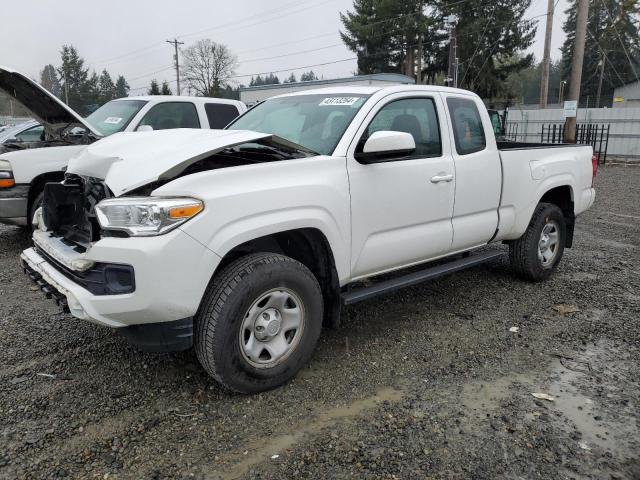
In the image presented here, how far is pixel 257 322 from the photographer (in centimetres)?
314

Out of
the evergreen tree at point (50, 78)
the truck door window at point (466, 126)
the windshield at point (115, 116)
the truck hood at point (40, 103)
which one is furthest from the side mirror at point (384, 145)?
the evergreen tree at point (50, 78)

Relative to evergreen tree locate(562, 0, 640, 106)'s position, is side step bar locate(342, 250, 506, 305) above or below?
below

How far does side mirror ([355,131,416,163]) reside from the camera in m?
3.47

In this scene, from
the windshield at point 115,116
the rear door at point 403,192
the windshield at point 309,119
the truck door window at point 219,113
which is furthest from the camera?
the truck door window at point 219,113

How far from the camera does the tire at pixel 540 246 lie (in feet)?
17.6

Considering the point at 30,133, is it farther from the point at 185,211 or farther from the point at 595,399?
the point at 595,399

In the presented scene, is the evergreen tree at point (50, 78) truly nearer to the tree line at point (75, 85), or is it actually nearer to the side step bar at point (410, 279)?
the tree line at point (75, 85)

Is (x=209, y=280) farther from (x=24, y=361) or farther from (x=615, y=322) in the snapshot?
(x=615, y=322)

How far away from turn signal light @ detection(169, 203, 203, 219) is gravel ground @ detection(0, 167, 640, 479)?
117 centimetres

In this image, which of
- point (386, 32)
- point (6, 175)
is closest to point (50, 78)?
point (386, 32)

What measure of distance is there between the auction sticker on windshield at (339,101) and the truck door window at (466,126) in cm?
100

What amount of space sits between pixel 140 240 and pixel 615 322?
398 cm

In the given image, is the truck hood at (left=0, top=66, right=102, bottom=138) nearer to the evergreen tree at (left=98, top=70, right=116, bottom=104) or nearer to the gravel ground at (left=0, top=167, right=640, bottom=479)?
the gravel ground at (left=0, top=167, right=640, bottom=479)

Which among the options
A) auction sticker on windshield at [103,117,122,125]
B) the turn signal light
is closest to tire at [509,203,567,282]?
the turn signal light
